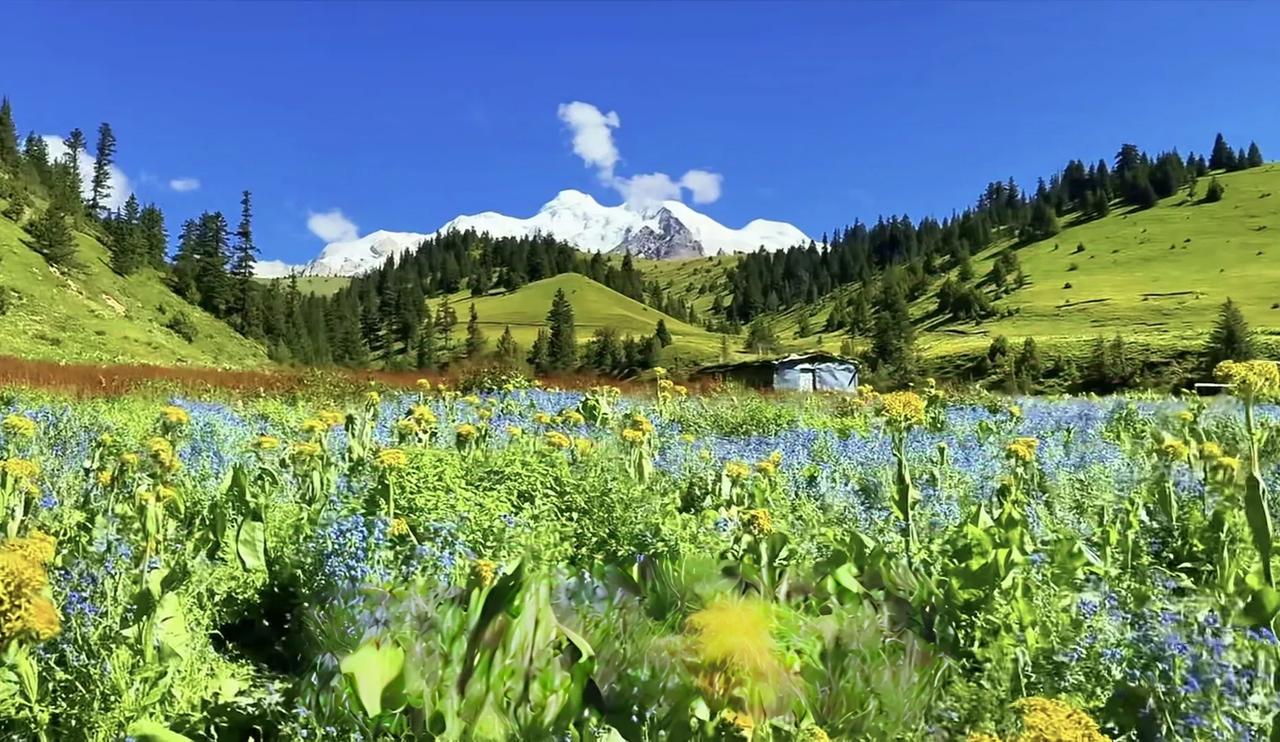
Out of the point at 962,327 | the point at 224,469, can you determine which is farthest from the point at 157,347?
the point at 962,327

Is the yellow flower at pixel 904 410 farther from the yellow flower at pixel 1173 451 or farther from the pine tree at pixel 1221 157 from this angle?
the pine tree at pixel 1221 157

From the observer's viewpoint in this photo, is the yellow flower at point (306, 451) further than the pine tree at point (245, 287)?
No

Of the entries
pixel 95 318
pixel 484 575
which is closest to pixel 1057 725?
pixel 484 575

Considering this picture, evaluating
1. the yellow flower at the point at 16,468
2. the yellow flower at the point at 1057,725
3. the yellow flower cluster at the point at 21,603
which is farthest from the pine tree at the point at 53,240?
the yellow flower at the point at 1057,725

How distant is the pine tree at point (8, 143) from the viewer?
249ft

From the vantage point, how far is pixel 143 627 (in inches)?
111

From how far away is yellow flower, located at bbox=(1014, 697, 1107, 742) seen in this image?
52.2 inches

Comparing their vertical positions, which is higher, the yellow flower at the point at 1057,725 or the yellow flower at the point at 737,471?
the yellow flower at the point at 737,471

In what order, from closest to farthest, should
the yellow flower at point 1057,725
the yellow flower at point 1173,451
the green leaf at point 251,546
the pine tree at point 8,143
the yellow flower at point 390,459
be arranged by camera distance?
the yellow flower at point 1057,725
the yellow flower at point 390,459
the green leaf at point 251,546
the yellow flower at point 1173,451
the pine tree at point 8,143

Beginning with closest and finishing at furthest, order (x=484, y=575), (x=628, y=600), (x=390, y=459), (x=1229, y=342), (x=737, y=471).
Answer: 1. (x=628, y=600)
2. (x=484, y=575)
3. (x=390, y=459)
4. (x=737, y=471)
5. (x=1229, y=342)

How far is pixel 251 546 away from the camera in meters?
3.81

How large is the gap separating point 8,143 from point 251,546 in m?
99.2

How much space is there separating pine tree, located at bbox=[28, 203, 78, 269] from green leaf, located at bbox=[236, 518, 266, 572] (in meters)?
68.2

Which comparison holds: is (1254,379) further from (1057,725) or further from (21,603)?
(21,603)
